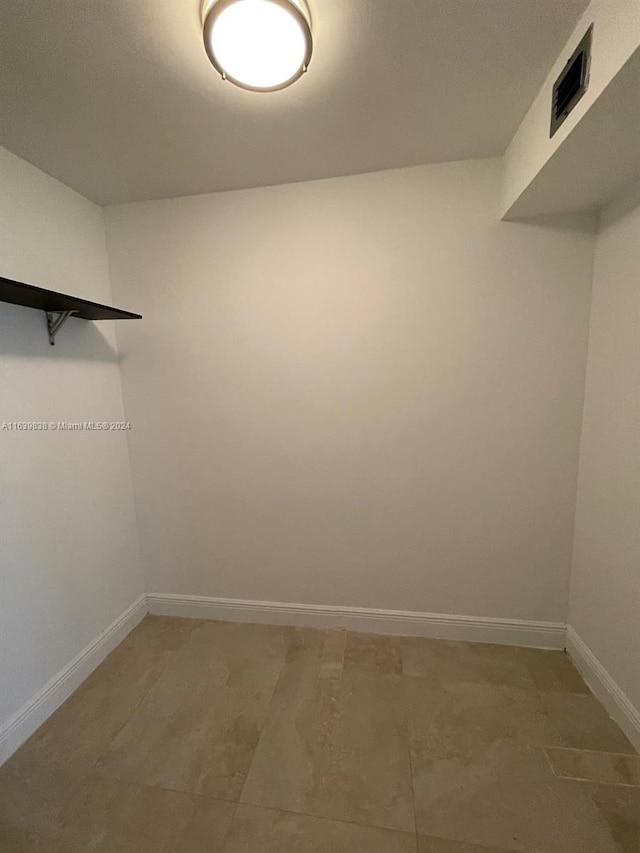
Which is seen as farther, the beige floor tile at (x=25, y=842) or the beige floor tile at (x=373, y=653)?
the beige floor tile at (x=373, y=653)

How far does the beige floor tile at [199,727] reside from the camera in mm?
1341

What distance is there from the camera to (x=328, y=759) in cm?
138

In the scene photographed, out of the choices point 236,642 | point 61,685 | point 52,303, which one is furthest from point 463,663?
point 52,303

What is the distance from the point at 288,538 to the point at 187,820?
1.14 m

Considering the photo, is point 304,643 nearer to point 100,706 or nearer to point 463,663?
point 463,663

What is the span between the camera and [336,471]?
1.97 meters

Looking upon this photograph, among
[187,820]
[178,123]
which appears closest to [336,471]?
[187,820]

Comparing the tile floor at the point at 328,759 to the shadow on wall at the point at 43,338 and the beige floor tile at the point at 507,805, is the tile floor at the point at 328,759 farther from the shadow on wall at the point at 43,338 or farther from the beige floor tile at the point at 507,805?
the shadow on wall at the point at 43,338

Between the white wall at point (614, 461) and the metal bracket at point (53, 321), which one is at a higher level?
the metal bracket at point (53, 321)

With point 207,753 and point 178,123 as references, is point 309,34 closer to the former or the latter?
point 178,123

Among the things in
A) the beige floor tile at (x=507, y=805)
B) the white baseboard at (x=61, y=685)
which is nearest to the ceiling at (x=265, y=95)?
the white baseboard at (x=61, y=685)

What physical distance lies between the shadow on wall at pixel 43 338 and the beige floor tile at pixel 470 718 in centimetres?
229

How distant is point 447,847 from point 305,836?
45 centimetres

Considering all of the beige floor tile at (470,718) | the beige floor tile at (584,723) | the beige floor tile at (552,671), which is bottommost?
the beige floor tile at (552,671)
